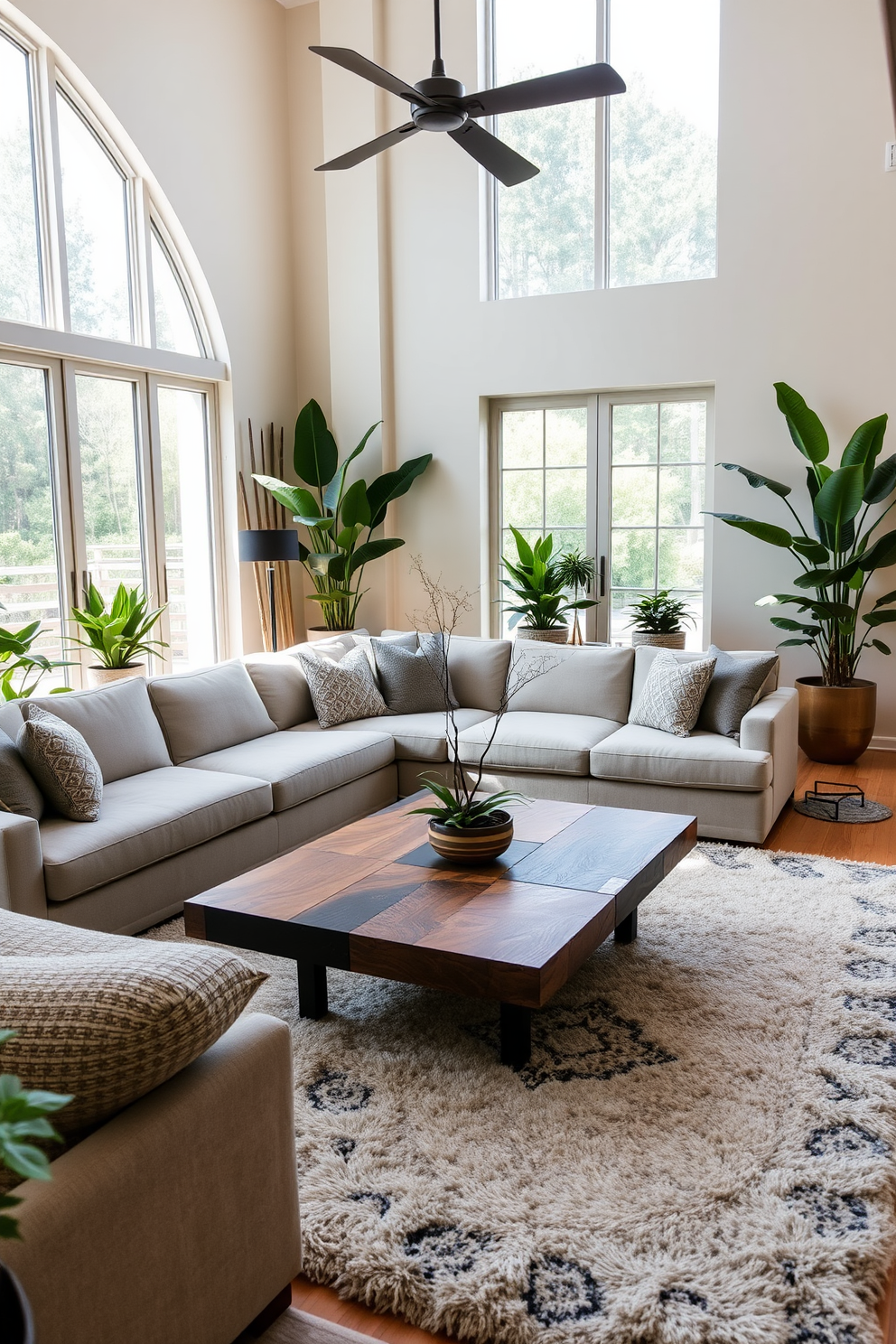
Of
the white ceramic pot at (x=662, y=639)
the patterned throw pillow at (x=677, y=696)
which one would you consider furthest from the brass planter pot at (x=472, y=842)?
the white ceramic pot at (x=662, y=639)

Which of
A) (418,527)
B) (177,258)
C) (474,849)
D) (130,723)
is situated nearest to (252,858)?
(130,723)

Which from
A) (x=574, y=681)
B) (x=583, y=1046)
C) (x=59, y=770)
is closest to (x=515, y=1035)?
(x=583, y=1046)

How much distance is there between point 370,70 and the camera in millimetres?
3201

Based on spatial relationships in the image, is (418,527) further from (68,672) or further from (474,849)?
(474,849)

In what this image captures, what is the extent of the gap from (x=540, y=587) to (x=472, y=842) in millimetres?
3519

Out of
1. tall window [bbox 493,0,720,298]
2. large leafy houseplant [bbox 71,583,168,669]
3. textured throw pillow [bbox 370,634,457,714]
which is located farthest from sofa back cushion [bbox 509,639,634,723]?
tall window [bbox 493,0,720,298]

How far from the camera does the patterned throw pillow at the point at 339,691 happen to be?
190 inches

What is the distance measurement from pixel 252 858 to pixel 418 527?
3495 millimetres

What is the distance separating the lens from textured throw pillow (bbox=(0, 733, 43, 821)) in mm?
3232

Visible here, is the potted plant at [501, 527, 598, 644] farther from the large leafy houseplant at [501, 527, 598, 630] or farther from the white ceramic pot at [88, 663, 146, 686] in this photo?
the white ceramic pot at [88, 663, 146, 686]

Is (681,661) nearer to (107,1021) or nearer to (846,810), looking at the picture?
(846,810)

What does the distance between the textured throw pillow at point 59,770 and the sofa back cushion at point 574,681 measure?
2.14m

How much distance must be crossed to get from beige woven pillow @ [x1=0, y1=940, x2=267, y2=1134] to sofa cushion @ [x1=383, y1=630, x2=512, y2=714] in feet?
12.4

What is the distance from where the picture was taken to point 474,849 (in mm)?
2951
